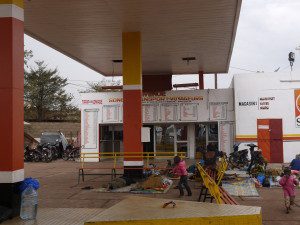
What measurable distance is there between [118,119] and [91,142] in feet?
6.65

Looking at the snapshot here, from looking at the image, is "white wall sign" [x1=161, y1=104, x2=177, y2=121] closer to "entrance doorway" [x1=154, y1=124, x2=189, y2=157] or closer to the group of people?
"entrance doorway" [x1=154, y1=124, x2=189, y2=157]

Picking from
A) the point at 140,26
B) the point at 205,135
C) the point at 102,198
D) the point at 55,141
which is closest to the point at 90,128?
the point at 55,141

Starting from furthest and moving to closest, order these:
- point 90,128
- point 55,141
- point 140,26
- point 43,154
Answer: point 55,141 < point 43,154 < point 90,128 < point 140,26

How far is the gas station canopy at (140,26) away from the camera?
1292 cm

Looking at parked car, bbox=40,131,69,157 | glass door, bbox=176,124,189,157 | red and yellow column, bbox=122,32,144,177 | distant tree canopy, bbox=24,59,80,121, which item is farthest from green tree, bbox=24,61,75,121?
red and yellow column, bbox=122,32,144,177

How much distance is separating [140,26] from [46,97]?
4220cm

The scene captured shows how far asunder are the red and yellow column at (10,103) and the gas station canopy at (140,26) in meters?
4.05

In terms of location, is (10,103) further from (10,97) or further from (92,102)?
(92,102)

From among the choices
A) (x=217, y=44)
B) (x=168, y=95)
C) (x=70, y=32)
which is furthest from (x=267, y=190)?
(x=168, y=95)

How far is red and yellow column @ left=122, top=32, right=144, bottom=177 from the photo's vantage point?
15305 mm

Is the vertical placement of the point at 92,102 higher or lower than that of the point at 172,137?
higher

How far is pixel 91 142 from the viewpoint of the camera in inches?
968

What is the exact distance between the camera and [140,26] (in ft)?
49.4

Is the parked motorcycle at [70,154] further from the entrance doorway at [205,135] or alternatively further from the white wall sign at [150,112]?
the entrance doorway at [205,135]
